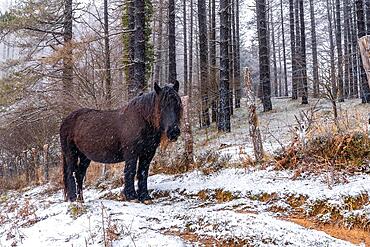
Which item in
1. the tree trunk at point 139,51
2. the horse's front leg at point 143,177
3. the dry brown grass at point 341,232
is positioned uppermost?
the tree trunk at point 139,51

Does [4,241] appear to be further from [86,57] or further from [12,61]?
[12,61]

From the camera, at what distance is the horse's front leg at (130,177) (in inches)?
237

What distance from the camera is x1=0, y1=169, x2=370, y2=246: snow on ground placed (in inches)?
144

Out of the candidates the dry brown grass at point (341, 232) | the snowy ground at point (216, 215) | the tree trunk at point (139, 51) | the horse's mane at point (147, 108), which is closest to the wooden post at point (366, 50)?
the snowy ground at point (216, 215)

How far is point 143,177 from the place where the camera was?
6.24 m

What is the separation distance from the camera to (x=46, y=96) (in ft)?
45.2

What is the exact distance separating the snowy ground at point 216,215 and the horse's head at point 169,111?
108 centimetres

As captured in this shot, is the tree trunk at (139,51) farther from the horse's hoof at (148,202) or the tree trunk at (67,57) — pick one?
the horse's hoof at (148,202)

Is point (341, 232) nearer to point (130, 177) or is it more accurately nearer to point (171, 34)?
point (130, 177)

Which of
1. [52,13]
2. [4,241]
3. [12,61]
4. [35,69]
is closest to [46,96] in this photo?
[35,69]

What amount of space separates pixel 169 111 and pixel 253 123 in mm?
1843

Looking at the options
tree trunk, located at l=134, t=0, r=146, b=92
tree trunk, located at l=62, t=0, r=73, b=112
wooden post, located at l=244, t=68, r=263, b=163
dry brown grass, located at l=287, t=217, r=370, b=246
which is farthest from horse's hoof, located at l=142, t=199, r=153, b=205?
tree trunk, located at l=62, t=0, r=73, b=112

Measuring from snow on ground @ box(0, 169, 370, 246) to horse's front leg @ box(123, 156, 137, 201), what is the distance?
0.41 metres

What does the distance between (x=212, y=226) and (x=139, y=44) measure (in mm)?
7569
